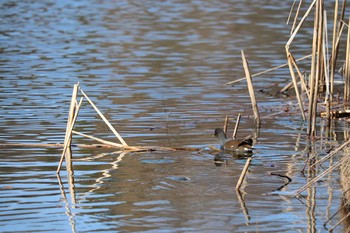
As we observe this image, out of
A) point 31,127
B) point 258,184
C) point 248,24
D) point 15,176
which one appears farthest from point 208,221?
point 248,24

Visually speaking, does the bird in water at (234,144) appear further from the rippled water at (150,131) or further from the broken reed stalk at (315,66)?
the broken reed stalk at (315,66)

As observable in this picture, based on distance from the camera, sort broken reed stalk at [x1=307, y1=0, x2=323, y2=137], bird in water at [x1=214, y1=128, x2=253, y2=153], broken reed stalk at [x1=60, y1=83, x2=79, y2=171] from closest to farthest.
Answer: broken reed stalk at [x1=60, y1=83, x2=79, y2=171], bird in water at [x1=214, y1=128, x2=253, y2=153], broken reed stalk at [x1=307, y1=0, x2=323, y2=137]

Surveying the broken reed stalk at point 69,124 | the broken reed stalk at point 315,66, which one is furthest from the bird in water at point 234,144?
the broken reed stalk at point 69,124

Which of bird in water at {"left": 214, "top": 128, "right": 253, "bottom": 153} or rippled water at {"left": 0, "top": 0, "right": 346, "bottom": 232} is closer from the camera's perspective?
rippled water at {"left": 0, "top": 0, "right": 346, "bottom": 232}

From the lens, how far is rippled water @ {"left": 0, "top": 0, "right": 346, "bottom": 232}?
728cm

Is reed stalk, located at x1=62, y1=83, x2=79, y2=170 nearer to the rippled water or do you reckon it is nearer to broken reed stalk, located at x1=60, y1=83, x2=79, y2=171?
broken reed stalk, located at x1=60, y1=83, x2=79, y2=171

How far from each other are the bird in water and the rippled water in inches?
7.0

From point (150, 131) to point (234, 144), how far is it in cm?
176

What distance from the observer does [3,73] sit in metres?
16.8

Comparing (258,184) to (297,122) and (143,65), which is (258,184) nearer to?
(297,122)

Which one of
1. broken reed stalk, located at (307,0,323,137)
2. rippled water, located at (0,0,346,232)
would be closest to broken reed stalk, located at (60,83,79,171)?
rippled water, located at (0,0,346,232)

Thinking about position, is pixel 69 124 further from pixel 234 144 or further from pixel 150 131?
pixel 150 131

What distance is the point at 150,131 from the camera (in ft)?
36.9

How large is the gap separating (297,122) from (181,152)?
257 centimetres
